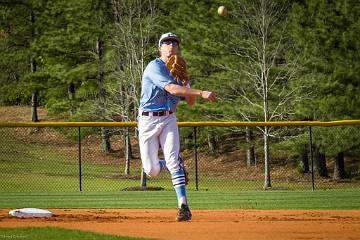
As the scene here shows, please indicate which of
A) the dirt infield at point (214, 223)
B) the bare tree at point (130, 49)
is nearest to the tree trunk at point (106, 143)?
the bare tree at point (130, 49)

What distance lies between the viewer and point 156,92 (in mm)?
10242

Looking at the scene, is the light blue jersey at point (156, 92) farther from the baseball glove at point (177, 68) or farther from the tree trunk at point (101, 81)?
the tree trunk at point (101, 81)

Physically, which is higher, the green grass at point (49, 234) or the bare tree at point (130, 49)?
the bare tree at point (130, 49)

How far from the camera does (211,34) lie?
31875 millimetres

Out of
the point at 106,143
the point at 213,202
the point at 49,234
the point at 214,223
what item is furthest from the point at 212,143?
the point at 49,234

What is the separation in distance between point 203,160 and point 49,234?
89.4 feet

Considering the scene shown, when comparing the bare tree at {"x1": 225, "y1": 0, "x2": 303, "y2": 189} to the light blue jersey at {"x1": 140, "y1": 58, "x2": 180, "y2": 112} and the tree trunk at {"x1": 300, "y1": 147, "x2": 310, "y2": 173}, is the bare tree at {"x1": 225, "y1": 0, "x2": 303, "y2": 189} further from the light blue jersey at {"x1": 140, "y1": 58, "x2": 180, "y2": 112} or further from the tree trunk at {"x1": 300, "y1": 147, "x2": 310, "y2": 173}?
the light blue jersey at {"x1": 140, "y1": 58, "x2": 180, "y2": 112}

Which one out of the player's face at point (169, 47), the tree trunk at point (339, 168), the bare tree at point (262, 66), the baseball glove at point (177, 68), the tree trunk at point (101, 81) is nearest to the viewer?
the baseball glove at point (177, 68)

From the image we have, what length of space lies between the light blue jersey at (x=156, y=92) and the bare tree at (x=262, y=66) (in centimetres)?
1758

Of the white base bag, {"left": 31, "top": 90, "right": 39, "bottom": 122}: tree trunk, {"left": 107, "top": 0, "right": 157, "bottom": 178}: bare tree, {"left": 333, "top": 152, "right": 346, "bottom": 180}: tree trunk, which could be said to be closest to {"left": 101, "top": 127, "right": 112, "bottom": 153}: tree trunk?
{"left": 107, "top": 0, "right": 157, "bottom": 178}: bare tree

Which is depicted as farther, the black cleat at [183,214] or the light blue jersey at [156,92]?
the black cleat at [183,214]

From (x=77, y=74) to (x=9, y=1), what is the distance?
6.33 meters

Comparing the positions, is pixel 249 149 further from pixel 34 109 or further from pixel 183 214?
pixel 183 214

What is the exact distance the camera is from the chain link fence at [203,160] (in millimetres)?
27719
